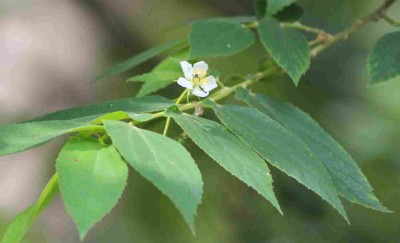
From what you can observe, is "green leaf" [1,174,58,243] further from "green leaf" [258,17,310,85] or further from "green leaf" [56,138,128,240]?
"green leaf" [258,17,310,85]

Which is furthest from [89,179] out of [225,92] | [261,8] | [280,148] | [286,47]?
[261,8]

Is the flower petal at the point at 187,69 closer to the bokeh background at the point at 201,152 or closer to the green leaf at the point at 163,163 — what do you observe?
the green leaf at the point at 163,163

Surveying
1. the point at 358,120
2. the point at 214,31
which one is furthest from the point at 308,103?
the point at 214,31

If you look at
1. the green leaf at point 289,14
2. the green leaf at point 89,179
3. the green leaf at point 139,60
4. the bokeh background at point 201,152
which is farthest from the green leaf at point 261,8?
the bokeh background at point 201,152

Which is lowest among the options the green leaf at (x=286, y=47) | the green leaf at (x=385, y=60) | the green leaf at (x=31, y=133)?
the green leaf at (x=31, y=133)

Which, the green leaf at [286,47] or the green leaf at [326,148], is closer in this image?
the green leaf at [326,148]

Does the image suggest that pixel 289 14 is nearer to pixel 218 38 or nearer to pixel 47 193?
pixel 218 38
